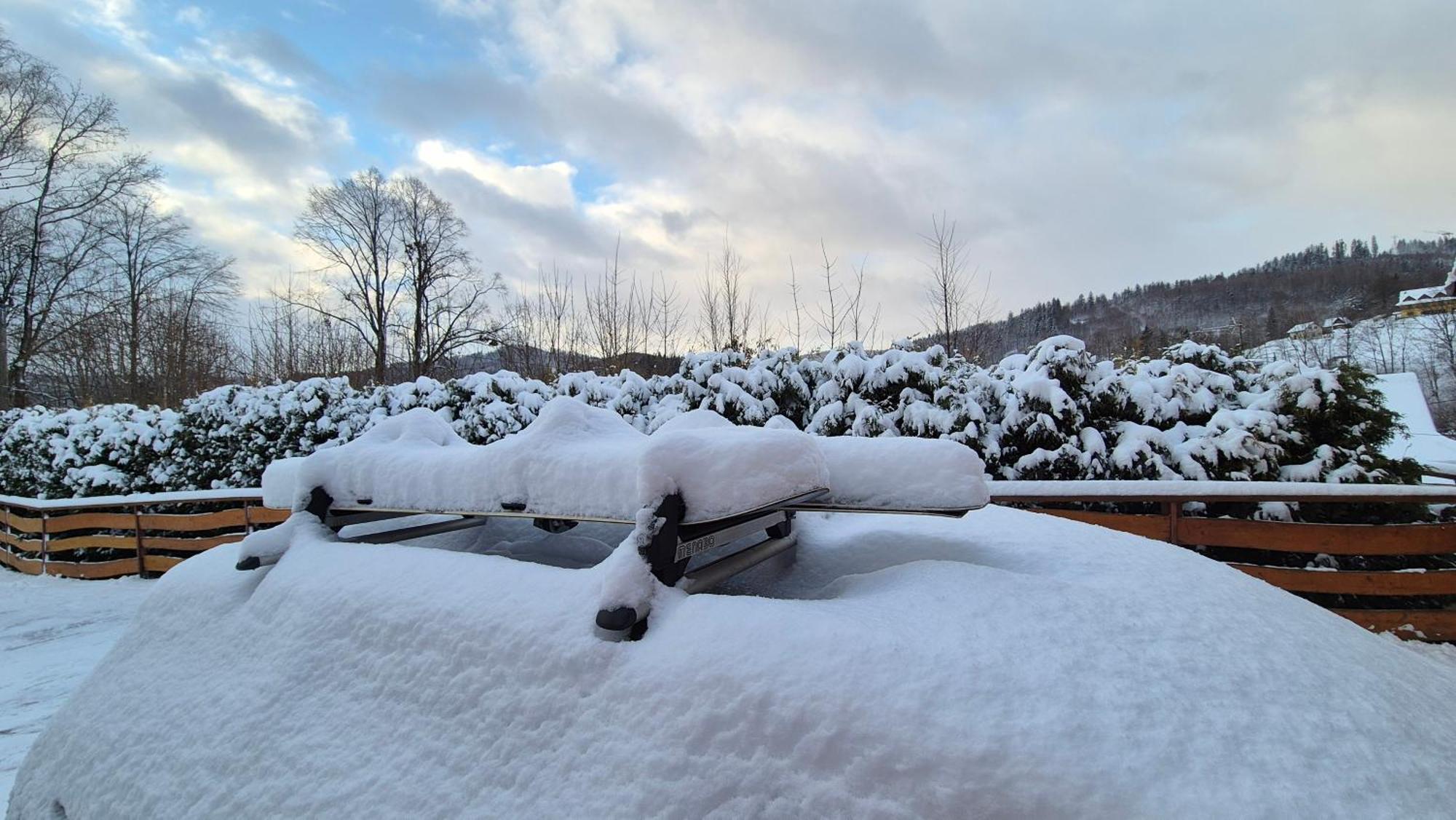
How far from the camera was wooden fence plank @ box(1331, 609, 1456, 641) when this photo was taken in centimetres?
430

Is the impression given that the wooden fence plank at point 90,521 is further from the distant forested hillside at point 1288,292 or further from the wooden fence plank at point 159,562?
the distant forested hillside at point 1288,292

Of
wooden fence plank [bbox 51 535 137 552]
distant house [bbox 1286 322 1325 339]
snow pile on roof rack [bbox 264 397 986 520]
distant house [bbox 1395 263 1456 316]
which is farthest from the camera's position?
distant house [bbox 1395 263 1456 316]

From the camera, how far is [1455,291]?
4297 cm

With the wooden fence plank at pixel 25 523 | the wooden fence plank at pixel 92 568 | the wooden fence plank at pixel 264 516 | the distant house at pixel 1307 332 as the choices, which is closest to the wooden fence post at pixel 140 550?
the wooden fence plank at pixel 92 568

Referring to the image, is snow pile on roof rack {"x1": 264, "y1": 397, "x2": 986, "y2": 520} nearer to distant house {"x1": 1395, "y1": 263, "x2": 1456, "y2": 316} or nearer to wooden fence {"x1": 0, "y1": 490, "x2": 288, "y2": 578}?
wooden fence {"x1": 0, "y1": 490, "x2": 288, "y2": 578}

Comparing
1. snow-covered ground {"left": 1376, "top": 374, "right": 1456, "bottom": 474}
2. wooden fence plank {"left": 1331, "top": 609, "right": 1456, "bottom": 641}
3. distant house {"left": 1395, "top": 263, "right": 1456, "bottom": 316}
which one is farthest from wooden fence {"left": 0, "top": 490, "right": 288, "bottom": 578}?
distant house {"left": 1395, "top": 263, "right": 1456, "bottom": 316}

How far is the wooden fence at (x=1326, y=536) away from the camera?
4.20m

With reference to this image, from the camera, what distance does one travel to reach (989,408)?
236 inches

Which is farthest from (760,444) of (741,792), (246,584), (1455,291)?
(1455,291)

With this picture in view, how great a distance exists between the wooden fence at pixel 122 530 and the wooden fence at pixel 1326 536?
922cm

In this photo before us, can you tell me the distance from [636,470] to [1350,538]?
5338 millimetres

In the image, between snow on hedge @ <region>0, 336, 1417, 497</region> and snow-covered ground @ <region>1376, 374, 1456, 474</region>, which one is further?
snow-covered ground @ <region>1376, 374, 1456, 474</region>

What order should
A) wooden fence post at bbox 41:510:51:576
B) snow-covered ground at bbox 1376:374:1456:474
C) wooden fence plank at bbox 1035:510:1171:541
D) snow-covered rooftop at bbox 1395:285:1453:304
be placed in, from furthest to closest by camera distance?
snow-covered rooftop at bbox 1395:285:1453:304
snow-covered ground at bbox 1376:374:1456:474
wooden fence post at bbox 41:510:51:576
wooden fence plank at bbox 1035:510:1171:541

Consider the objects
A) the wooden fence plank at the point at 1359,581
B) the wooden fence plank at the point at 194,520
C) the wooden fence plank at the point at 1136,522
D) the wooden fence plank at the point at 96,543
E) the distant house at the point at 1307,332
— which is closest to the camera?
the wooden fence plank at the point at 1359,581
